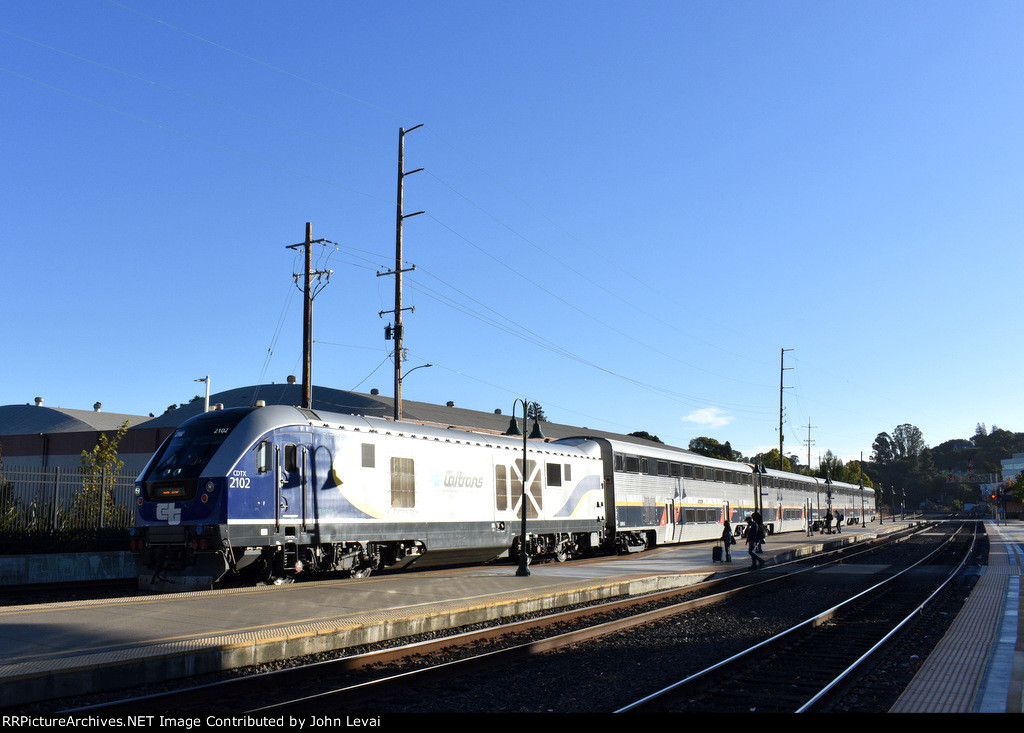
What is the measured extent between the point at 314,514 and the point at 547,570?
8.03m

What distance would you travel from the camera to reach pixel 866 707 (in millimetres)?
8500

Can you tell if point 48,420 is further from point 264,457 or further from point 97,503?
point 264,457

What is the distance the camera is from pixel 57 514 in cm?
2020

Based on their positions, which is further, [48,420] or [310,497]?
[48,420]

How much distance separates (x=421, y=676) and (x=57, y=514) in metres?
15.1

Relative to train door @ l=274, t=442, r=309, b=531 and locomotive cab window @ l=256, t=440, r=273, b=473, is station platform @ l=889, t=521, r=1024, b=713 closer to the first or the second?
train door @ l=274, t=442, r=309, b=531

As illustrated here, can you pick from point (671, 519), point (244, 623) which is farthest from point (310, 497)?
point (671, 519)

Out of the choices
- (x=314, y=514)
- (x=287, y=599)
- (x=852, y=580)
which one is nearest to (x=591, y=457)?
(x=852, y=580)

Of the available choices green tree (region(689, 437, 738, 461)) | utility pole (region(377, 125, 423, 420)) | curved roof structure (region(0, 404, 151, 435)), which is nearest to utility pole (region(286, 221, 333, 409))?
utility pole (region(377, 125, 423, 420))

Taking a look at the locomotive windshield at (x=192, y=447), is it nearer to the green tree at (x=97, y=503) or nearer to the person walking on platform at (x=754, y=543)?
the green tree at (x=97, y=503)

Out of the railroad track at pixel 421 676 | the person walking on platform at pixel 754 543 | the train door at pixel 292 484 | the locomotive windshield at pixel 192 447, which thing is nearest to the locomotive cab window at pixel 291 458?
the train door at pixel 292 484

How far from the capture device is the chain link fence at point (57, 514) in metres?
19.4

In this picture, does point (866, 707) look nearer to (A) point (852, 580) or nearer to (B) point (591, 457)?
(A) point (852, 580)

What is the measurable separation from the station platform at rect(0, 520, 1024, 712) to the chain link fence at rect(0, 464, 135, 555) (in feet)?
23.5
